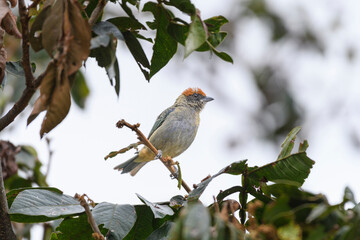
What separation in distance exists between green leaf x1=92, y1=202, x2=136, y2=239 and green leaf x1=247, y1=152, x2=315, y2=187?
52 centimetres

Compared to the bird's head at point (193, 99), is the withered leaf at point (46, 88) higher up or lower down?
higher up

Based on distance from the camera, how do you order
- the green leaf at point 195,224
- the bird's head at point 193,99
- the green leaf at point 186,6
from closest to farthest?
the green leaf at point 195,224 → the green leaf at point 186,6 → the bird's head at point 193,99

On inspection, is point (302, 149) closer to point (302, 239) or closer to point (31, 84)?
point (302, 239)

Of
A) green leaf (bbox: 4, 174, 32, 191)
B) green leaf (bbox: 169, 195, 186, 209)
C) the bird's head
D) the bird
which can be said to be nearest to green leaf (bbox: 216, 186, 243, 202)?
green leaf (bbox: 169, 195, 186, 209)

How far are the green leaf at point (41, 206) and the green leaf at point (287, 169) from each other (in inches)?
28.5

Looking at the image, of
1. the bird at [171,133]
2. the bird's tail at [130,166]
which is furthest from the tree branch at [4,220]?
the bird's tail at [130,166]

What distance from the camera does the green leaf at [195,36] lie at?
1632mm

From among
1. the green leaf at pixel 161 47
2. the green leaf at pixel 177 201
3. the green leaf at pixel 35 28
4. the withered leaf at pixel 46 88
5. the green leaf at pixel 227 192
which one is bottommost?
the green leaf at pixel 227 192

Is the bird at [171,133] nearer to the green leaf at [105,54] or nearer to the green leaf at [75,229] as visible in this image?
the green leaf at [75,229]

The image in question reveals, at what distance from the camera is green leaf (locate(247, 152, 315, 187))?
2047 mm

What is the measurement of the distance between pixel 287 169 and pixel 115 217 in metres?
0.69

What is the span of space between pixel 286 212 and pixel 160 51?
3.69 feet

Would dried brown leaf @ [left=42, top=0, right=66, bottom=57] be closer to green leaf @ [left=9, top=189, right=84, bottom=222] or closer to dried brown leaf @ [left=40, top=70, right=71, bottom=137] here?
dried brown leaf @ [left=40, top=70, right=71, bottom=137]

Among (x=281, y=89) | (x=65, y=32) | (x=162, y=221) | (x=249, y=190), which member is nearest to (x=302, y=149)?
(x=249, y=190)
